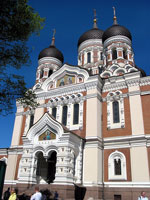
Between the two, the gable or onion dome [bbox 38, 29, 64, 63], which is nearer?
the gable

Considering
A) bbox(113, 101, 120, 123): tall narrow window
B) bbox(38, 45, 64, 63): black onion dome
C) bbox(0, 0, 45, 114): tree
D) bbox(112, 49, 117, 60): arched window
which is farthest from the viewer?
bbox(38, 45, 64, 63): black onion dome

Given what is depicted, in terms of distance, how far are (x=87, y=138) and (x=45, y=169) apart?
3741mm

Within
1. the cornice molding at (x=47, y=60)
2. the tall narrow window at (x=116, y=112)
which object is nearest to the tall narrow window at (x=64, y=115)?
the tall narrow window at (x=116, y=112)

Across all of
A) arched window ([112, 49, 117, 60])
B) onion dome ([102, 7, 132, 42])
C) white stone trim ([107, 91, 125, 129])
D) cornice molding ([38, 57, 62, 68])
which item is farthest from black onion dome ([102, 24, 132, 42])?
white stone trim ([107, 91, 125, 129])

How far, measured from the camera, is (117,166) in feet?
43.3

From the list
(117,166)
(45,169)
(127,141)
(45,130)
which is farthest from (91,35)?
(45,169)

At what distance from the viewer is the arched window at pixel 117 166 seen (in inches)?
502

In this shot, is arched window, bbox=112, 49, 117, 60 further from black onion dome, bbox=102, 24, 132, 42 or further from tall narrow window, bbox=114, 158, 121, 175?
tall narrow window, bbox=114, 158, 121, 175

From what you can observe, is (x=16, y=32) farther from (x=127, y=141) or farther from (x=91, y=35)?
(x=91, y=35)

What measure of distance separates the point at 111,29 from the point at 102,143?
39.5 ft

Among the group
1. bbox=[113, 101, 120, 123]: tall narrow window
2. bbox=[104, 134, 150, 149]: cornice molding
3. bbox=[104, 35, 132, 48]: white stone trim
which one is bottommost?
bbox=[104, 134, 150, 149]: cornice molding

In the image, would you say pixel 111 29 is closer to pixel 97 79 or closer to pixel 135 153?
pixel 97 79

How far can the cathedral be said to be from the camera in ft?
40.5

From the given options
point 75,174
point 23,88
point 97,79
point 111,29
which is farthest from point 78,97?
point 111,29
